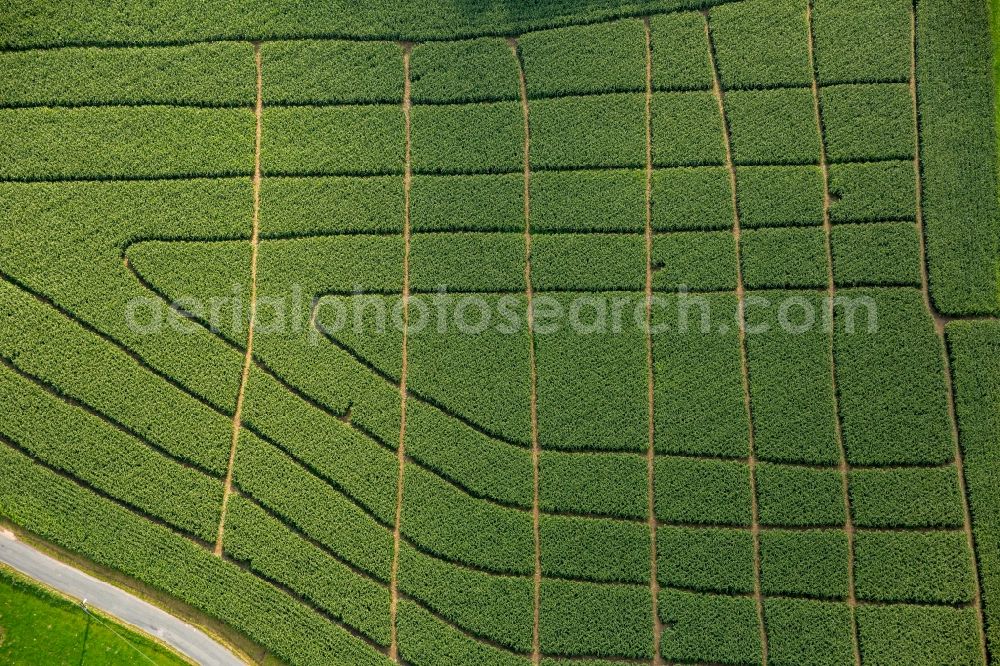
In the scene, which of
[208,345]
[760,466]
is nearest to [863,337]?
[760,466]

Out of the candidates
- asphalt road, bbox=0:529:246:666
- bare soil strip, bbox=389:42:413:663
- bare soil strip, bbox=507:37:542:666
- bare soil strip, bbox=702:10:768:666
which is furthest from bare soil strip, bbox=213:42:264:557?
bare soil strip, bbox=702:10:768:666

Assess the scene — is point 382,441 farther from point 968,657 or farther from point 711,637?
point 968,657

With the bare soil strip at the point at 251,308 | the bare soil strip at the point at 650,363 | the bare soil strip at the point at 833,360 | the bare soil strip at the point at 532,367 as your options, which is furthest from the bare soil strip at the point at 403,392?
the bare soil strip at the point at 833,360

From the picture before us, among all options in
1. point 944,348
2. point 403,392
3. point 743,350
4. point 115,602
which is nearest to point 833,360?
point 743,350

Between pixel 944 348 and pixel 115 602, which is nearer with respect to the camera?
pixel 115 602

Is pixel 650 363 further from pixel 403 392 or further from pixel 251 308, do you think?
pixel 251 308

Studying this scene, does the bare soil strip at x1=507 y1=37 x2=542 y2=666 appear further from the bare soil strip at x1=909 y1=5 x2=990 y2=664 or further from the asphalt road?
the bare soil strip at x1=909 y1=5 x2=990 y2=664

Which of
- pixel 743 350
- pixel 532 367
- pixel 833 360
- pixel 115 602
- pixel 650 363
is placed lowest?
pixel 115 602
